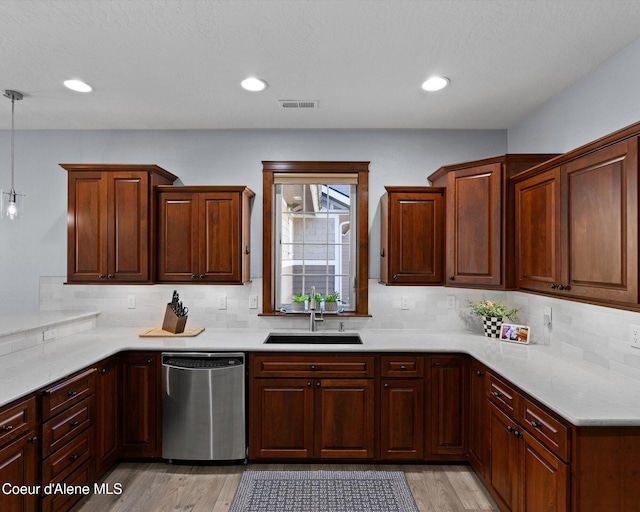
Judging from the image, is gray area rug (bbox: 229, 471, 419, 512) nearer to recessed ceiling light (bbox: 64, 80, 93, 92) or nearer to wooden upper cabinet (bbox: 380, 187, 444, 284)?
wooden upper cabinet (bbox: 380, 187, 444, 284)

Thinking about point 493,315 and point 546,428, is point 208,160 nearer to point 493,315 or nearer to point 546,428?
point 493,315

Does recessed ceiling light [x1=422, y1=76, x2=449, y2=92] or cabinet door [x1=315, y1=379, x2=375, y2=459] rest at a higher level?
recessed ceiling light [x1=422, y1=76, x2=449, y2=92]

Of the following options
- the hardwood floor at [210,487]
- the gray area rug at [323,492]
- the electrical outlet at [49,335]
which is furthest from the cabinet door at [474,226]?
the electrical outlet at [49,335]

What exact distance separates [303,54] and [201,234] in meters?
1.59

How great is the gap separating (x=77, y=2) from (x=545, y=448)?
2.96m

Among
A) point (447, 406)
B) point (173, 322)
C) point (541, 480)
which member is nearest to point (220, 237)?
point (173, 322)

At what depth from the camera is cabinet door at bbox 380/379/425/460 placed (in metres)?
2.74

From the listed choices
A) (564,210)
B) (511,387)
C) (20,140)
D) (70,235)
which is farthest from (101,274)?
(564,210)

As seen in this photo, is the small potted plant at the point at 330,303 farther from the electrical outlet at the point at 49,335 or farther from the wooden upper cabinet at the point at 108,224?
the electrical outlet at the point at 49,335

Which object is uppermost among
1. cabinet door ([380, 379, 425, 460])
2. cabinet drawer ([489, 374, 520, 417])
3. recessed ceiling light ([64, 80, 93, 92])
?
recessed ceiling light ([64, 80, 93, 92])

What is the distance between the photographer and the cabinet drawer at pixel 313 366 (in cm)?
274

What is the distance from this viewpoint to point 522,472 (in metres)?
1.94

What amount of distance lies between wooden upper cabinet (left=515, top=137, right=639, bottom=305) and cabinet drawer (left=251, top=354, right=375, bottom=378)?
125 centimetres

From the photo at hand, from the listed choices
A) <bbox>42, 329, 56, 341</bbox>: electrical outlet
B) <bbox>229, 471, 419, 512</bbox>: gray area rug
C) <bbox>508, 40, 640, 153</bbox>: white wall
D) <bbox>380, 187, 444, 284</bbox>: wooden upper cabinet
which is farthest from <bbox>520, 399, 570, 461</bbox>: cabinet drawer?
<bbox>42, 329, 56, 341</bbox>: electrical outlet
